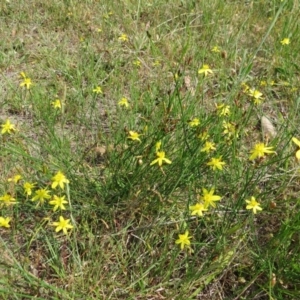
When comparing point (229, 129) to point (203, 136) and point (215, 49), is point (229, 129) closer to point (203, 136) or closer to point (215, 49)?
point (203, 136)

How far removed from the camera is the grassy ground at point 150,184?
4.82ft

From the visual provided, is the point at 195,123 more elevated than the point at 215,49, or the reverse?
the point at 195,123

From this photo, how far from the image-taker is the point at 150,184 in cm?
167

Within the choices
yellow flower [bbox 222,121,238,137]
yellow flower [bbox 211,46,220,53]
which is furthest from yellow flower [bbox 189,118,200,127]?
yellow flower [bbox 211,46,220,53]

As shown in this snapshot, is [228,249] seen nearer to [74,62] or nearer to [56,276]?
[56,276]

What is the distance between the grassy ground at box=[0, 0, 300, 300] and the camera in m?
1.47

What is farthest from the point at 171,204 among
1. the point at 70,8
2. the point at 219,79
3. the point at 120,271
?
the point at 70,8

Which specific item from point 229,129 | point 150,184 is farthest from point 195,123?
point 150,184

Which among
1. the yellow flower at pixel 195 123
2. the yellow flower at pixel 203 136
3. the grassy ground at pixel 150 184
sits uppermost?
the yellow flower at pixel 203 136

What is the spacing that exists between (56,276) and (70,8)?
221 centimetres

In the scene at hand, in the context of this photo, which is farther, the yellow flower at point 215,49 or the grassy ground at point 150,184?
the yellow flower at point 215,49

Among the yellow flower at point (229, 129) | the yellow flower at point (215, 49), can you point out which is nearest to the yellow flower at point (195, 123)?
the yellow flower at point (229, 129)

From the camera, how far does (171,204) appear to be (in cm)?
171

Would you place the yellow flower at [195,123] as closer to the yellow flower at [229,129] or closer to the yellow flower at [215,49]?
the yellow flower at [229,129]
